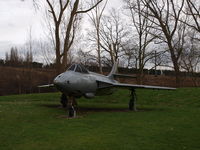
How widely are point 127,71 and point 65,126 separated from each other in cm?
3968

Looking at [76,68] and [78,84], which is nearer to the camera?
[78,84]

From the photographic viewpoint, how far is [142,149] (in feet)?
21.0

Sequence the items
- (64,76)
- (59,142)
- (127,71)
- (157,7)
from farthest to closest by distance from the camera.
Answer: (127,71)
(157,7)
(64,76)
(59,142)

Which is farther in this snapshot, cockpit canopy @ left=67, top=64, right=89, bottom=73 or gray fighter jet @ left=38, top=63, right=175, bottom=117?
cockpit canopy @ left=67, top=64, right=89, bottom=73

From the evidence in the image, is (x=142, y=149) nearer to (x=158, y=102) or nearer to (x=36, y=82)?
(x=158, y=102)

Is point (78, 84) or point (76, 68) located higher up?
point (76, 68)

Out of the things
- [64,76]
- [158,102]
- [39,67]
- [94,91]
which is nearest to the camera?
[64,76]

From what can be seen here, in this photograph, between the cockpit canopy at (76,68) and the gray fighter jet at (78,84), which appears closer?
the gray fighter jet at (78,84)

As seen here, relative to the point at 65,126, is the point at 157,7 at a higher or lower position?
higher

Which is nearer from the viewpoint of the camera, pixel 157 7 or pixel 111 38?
pixel 157 7

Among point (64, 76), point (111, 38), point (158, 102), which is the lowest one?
point (158, 102)

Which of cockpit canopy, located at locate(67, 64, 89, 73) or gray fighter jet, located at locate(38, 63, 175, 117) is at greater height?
cockpit canopy, located at locate(67, 64, 89, 73)

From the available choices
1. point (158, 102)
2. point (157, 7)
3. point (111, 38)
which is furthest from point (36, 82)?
point (158, 102)

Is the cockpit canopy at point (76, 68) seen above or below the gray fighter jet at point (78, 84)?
above
